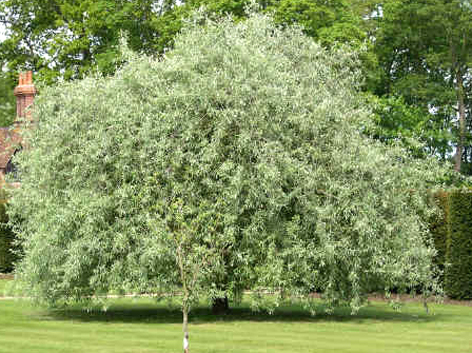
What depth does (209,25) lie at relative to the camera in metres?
18.5

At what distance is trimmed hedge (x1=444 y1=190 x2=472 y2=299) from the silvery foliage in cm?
579

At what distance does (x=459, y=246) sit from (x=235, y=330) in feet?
33.8

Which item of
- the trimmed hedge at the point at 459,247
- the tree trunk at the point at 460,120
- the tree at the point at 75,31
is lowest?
the trimmed hedge at the point at 459,247

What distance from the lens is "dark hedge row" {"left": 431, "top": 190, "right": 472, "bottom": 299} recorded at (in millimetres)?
23656

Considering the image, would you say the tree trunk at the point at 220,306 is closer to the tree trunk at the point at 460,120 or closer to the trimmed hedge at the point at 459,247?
the trimmed hedge at the point at 459,247

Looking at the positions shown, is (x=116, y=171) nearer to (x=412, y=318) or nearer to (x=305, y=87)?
(x=305, y=87)

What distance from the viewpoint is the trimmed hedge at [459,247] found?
2366cm

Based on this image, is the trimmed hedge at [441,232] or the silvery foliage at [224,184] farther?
the trimmed hedge at [441,232]

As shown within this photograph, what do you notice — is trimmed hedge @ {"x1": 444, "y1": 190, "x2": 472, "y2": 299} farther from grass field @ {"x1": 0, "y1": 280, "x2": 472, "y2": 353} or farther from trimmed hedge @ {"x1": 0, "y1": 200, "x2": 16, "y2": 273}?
trimmed hedge @ {"x1": 0, "y1": 200, "x2": 16, "y2": 273}

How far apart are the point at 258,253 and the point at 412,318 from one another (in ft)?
13.3

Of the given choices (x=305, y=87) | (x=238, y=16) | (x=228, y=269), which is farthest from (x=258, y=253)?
(x=238, y=16)

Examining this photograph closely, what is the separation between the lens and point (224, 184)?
17.3 meters

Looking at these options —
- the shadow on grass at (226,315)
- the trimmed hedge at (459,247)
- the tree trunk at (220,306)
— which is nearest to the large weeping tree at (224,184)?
the shadow on grass at (226,315)

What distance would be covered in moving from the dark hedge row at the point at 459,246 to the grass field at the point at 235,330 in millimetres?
2277
